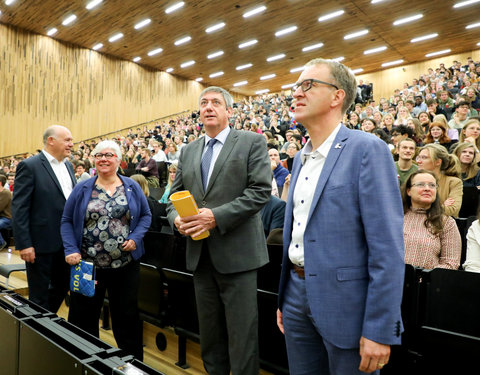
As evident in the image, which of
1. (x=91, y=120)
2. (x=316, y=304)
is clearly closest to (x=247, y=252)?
(x=316, y=304)

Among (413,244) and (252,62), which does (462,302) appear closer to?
(413,244)

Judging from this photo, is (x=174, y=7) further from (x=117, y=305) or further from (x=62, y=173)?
(x=117, y=305)

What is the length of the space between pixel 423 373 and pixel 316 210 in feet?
3.35

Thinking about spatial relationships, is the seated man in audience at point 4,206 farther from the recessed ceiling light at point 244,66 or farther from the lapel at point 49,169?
the recessed ceiling light at point 244,66

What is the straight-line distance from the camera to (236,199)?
1.51m

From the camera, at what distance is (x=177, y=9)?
10.9 metres

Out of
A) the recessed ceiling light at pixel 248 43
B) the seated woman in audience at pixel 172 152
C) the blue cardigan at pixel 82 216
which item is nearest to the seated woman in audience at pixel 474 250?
the blue cardigan at pixel 82 216

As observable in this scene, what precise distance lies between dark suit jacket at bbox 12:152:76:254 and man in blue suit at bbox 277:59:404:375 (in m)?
1.67

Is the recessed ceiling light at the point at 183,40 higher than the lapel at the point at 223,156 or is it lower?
higher

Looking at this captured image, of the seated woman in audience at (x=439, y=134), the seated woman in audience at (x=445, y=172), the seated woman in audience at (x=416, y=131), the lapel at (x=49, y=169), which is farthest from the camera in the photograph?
the seated woman in audience at (x=416, y=131)

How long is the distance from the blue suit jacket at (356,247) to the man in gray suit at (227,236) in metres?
0.53

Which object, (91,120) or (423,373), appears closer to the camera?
(423,373)

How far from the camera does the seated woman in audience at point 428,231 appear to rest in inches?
76.7

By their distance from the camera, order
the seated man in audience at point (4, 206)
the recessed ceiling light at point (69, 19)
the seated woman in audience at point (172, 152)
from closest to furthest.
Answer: the seated man in audience at point (4, 206) → the seated woman in audience at point (172, 152) → the recessed ceiling light at point (69, 19)
